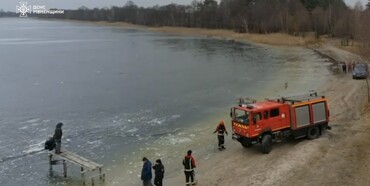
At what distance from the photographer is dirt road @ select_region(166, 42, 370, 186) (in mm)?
18531

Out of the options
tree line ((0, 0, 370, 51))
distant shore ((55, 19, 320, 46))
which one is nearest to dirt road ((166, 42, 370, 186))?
tree line ((0, 0, 370, 51))

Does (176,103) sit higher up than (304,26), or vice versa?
(304,26)

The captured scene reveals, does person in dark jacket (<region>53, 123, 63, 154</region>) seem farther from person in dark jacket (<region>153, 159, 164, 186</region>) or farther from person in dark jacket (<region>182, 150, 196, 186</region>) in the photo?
person in dark jacket (<region>182, 150, 196, 186</region>)

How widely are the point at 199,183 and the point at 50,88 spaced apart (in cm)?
3506

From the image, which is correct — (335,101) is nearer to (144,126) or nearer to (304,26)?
(144,126)

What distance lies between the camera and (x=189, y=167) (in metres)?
19.2

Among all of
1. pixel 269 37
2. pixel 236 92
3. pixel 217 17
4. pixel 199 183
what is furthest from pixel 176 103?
pixel 217 17

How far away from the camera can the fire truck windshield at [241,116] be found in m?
22.1

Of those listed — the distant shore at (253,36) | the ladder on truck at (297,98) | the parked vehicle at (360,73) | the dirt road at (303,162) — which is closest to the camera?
the dirt road at (303,162)

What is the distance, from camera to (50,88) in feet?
166

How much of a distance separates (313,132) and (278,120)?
9.23 ft

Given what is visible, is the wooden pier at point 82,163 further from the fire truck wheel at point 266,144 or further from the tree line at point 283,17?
the tree line at point 283,17

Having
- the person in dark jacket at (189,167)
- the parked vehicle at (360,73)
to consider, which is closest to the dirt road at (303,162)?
the person in dark jacket at (189,167)

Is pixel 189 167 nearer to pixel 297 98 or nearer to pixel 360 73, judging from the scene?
pixel 297 98
